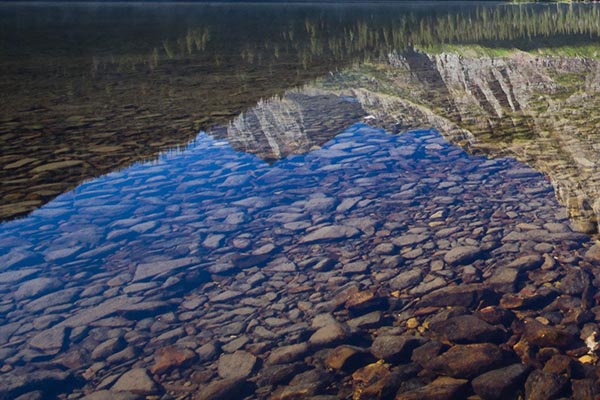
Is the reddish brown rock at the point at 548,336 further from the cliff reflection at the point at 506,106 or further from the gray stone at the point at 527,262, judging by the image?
the cliff reflection at the point at 506,106

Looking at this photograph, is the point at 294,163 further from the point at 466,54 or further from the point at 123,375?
the point at 466,54

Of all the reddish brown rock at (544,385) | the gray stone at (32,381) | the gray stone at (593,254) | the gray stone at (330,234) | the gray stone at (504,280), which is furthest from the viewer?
the gray stone at (330,234)

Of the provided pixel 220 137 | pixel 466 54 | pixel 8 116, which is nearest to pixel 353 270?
pixel 220 137

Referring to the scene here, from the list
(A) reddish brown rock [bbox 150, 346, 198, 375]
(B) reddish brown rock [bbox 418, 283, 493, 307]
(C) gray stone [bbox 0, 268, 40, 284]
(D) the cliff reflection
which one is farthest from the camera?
(D) the cliff reflection

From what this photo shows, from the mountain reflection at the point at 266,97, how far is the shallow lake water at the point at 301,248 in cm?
15

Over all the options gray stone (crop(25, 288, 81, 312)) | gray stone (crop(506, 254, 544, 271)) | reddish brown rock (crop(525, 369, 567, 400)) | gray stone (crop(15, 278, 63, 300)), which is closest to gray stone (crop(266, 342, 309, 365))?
reddish brown rock (crop(525, 369, 567, 400))

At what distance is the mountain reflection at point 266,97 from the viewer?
46.6 feet

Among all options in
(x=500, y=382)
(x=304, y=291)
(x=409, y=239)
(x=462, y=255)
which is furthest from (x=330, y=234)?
(x=500, y=382)

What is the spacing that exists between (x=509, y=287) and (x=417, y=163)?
20.6 ft

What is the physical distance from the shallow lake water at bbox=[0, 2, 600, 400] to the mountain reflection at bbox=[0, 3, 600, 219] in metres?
0.15

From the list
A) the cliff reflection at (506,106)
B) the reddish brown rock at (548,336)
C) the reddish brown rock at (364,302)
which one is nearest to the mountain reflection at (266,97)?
the cliff reflection at (506,106)

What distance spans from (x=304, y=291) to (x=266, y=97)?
16.0 meters

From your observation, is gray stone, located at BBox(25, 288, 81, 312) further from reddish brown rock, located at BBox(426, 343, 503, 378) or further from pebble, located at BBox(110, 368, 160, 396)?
reddish brown rock, located at BBox(426, 343, 503, 378)

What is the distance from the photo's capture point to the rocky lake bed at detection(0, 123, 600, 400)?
611 cm
